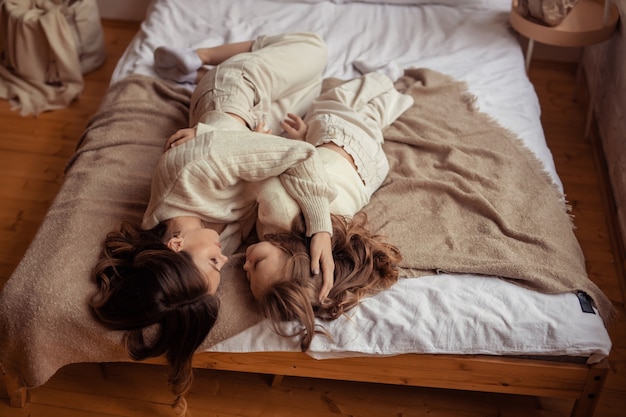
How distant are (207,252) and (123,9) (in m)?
1.93

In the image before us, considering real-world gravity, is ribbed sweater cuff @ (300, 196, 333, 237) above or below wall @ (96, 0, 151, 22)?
above

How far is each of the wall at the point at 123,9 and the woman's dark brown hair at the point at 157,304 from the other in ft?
6.00

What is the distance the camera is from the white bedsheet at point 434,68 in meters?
1.59

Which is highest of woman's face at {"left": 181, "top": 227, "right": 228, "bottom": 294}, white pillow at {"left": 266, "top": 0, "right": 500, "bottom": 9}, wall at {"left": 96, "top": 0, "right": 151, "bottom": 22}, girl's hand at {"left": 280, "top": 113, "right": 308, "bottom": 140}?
woman's face at {"left": 181, "top": 227, "right": 228, "bottom": 294}

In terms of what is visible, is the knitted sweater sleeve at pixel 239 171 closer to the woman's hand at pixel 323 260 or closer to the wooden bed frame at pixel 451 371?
the woman's hand at pixel 323 260

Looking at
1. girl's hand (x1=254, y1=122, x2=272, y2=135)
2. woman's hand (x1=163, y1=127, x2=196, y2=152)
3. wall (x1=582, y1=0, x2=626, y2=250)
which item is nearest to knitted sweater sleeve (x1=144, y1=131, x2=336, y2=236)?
woman's hand (x1=163, y1=127, x2=196, y2=152)

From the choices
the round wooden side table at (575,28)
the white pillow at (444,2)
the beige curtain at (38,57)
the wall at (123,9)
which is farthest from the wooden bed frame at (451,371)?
the wall at (123,9)

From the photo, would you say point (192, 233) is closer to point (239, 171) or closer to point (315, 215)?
point (239, 171)

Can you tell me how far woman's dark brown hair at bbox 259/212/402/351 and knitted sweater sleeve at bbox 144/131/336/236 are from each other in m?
0.06

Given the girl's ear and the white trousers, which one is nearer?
the girl's ear

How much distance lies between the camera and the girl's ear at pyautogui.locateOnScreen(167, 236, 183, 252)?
63.1 inches

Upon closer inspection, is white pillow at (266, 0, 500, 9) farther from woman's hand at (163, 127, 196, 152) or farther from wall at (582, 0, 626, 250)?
woman's hand at (163, 127, 196, 152)

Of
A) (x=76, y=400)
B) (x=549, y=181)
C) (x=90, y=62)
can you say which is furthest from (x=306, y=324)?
(x=90, y=62)

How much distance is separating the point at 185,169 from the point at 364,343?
21.6 inches
